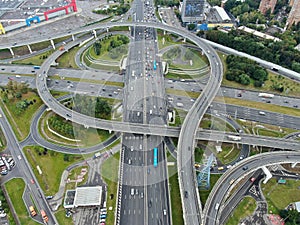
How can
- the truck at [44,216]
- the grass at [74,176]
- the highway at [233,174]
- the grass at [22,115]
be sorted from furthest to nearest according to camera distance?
the grass at [22,115] < the grass at [74,176] < the truck at [44,216] < the highway at [233,174]

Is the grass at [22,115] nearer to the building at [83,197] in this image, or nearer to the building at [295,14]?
the building at [83,197]

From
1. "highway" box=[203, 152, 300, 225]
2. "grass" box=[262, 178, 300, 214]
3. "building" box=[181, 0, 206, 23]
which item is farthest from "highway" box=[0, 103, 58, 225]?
"building" box=[181, 0, 206, 23]

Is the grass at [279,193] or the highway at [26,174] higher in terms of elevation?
the highway at [26,174]

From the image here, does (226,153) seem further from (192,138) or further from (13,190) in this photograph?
(13,190)

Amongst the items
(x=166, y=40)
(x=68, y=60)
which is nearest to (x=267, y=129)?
(x=166, y=40)

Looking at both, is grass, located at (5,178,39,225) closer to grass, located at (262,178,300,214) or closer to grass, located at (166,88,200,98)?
grass, located at (166,88,200,98)

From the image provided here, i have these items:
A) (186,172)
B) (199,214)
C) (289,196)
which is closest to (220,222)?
(199,214)

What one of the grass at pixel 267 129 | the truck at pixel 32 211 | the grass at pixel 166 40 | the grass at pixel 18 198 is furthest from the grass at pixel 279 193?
the grass at pixel 166 40
